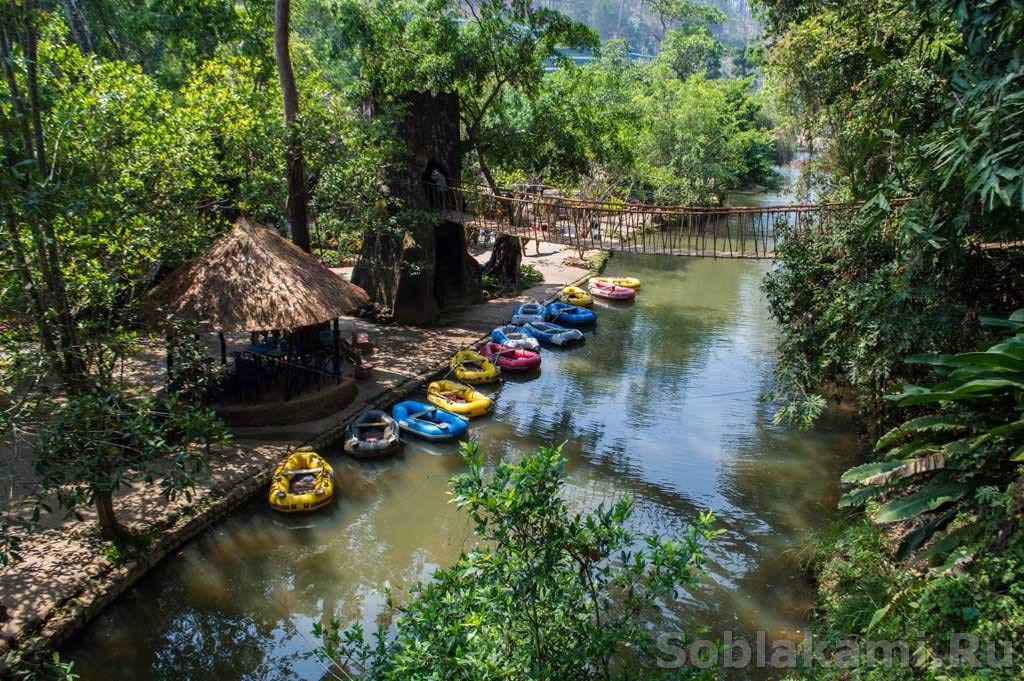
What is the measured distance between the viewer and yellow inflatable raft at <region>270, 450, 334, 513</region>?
28.6ft

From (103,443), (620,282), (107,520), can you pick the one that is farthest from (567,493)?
(620,282)

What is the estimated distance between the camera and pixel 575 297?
1944 cm

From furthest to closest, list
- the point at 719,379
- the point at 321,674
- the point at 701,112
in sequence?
the point at 701,112, the point at 719,379, the point at 321,674

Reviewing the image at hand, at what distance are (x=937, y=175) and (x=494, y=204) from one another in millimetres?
10522

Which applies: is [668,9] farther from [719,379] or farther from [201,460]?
[201,460]

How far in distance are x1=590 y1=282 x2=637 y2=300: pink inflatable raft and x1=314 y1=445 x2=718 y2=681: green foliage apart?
55.1 feet

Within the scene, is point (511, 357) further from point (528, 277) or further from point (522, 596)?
point (522, 596)

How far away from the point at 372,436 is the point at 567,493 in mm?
3147

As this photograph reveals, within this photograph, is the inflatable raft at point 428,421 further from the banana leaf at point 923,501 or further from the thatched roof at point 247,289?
the banana leaf at point 923,501

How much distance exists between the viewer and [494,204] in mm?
15859

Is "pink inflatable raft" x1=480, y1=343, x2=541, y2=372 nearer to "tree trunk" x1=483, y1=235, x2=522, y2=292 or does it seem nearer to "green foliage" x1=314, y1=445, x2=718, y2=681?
"tree trunk" x1=483, y1=235, x2=522, y2=292

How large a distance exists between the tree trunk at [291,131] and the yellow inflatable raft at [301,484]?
494cm

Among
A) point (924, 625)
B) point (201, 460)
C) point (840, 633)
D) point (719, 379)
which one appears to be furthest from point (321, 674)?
point (719, 379)

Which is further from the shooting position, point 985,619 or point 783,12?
point 783,12
